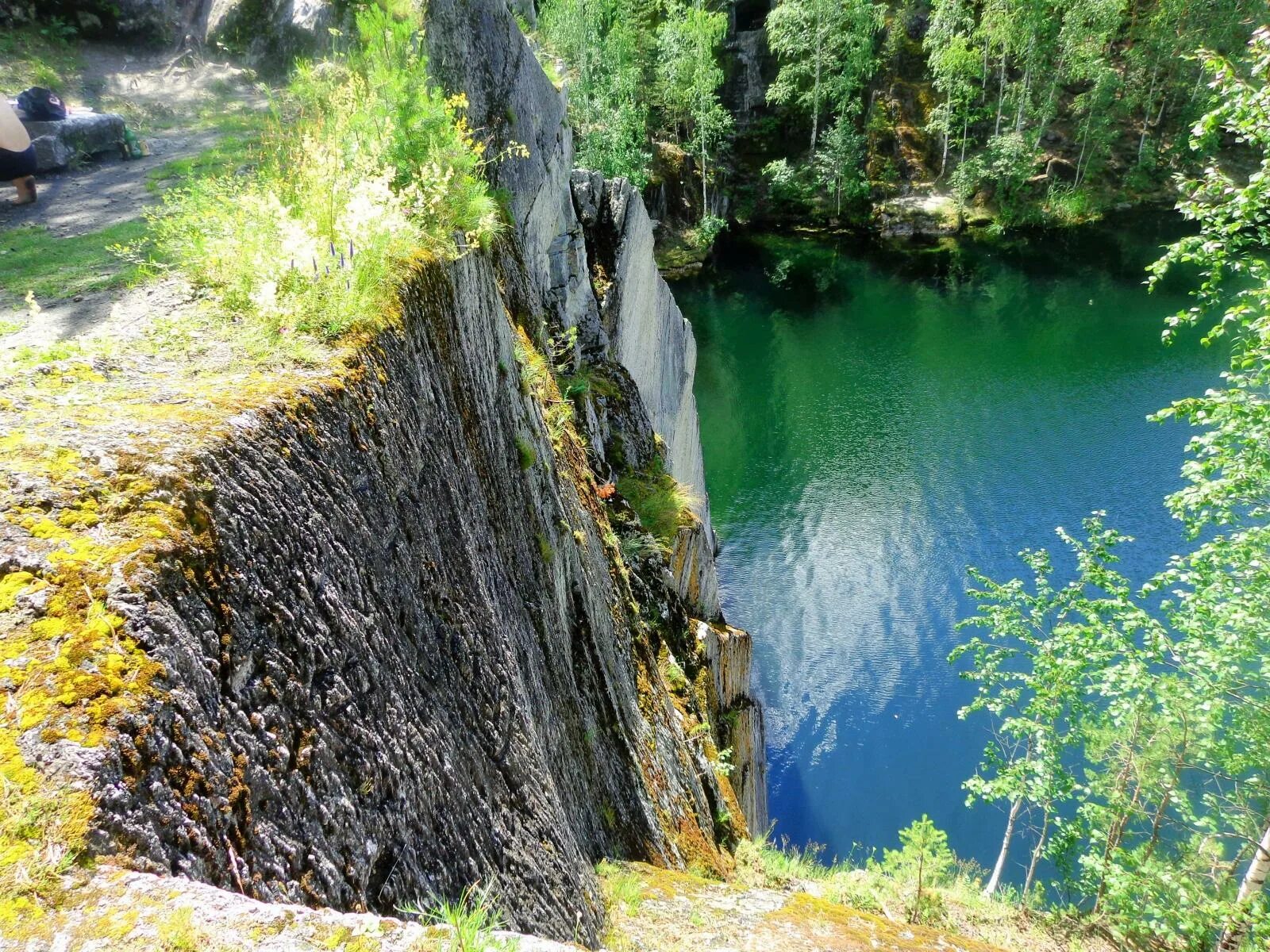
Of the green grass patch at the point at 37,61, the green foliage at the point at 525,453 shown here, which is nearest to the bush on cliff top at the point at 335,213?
the green foliage at the point at 525,453

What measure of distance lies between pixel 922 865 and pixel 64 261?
39.7 ft

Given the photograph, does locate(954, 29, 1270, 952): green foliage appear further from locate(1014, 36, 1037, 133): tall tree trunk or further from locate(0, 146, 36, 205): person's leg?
locate(1014, 36, 1037, 133): tall tree trunk

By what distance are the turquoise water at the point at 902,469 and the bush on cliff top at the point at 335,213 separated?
15.2 meters

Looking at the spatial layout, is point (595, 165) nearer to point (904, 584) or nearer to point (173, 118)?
point (904, 584)

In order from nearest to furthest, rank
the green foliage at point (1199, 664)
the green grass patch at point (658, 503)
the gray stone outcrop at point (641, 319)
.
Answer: the green foliage at point (1199, 664), the green grass patch at point (658, 503), the gray stone outcrop at point (641, 319)

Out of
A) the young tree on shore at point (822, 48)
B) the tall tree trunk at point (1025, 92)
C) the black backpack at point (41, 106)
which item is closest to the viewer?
the black backpack at point (41, 106)

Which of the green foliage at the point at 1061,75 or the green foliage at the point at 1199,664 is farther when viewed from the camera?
the green foliage at the point at 1061,75

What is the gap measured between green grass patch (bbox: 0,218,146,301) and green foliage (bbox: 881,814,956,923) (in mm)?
10685

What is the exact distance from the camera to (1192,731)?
34.4ft

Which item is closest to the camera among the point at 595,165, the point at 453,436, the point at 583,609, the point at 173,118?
the point at 453,436

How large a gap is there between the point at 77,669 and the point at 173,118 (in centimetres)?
976

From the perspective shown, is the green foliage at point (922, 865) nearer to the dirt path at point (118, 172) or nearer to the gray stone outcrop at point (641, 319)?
the gray stone outcrop at point (641, 319)

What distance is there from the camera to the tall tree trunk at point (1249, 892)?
8484mm

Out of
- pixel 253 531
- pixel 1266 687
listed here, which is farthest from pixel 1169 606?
pixel 253 531
